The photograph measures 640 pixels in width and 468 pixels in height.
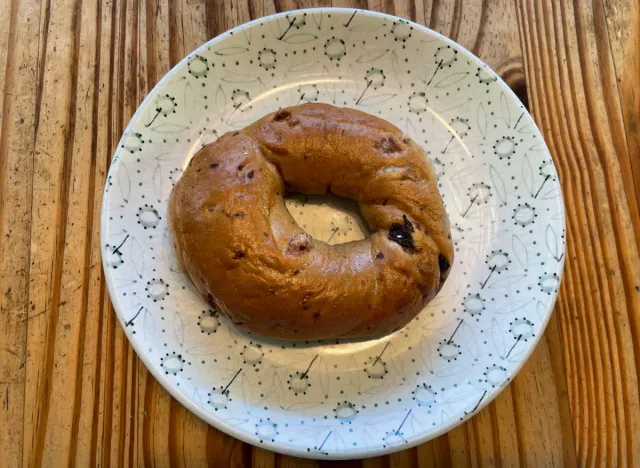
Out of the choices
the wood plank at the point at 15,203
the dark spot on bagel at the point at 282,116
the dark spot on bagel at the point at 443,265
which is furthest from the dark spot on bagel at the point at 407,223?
the wood plank at the point at 15,203

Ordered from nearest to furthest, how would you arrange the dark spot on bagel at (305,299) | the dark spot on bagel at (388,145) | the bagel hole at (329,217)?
the dark spot on bagel at (305,299) < the dark spot on bagel at (388,145) < the bagel hole at (329,217)

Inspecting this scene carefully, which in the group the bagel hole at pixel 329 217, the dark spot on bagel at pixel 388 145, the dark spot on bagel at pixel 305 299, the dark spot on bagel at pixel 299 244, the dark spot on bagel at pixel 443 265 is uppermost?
the dark spot on bagel at pixel 388 145

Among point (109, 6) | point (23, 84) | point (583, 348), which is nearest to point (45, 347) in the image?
point (23, 84)

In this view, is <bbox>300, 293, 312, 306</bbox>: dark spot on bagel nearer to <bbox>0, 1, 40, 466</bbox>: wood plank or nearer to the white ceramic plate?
the white ceramic plate

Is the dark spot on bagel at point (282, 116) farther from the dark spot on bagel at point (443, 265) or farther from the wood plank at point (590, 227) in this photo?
the wood plank at point (590, 227)

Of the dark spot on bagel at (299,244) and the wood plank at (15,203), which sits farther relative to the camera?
the wood plank at (15,203)

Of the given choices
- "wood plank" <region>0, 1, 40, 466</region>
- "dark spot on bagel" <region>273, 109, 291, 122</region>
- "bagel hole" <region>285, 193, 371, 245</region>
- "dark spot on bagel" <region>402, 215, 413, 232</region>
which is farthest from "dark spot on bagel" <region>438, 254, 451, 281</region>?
"wood plank" <region>0, 1, 40, 466</region>

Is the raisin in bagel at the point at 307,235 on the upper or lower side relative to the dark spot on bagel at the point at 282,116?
lower

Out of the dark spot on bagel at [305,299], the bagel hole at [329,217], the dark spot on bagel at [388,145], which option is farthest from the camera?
the bagel hole at [329,217]

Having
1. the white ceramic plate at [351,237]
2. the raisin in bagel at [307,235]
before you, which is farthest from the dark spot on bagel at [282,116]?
the white ceramic plate at [351,237]
